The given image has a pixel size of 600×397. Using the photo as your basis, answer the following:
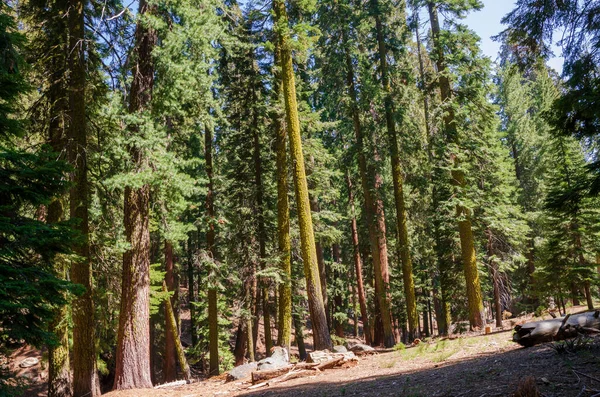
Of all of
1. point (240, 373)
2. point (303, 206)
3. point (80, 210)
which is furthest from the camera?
point (303, 206)

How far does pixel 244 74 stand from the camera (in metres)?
17.4

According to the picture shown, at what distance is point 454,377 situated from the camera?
694 cm

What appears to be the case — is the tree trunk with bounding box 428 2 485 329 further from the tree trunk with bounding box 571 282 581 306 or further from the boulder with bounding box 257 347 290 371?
the tree trunk with bounding box 571 282 581 306

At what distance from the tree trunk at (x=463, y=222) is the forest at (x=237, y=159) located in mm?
86

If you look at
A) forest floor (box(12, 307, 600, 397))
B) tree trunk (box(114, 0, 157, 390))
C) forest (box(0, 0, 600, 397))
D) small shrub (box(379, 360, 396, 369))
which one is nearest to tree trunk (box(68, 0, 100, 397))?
forest (box(0, 0, 600, 397))

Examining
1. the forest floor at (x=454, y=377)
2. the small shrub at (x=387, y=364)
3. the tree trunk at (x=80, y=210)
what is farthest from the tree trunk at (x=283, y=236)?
the tree trunk at (x=80, y=210)

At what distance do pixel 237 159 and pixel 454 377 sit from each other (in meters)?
14.4

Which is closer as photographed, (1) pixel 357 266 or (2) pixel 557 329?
(2) pixel 557 329

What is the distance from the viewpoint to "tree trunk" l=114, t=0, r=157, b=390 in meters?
9.98

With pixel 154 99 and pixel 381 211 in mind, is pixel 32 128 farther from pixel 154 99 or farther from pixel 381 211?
pixel 381 211

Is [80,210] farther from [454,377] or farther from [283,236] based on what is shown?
[454,377]

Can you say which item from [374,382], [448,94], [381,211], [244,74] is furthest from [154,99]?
[381,211]

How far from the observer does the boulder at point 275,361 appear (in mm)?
11838

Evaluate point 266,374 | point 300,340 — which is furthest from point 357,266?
point 266,374
